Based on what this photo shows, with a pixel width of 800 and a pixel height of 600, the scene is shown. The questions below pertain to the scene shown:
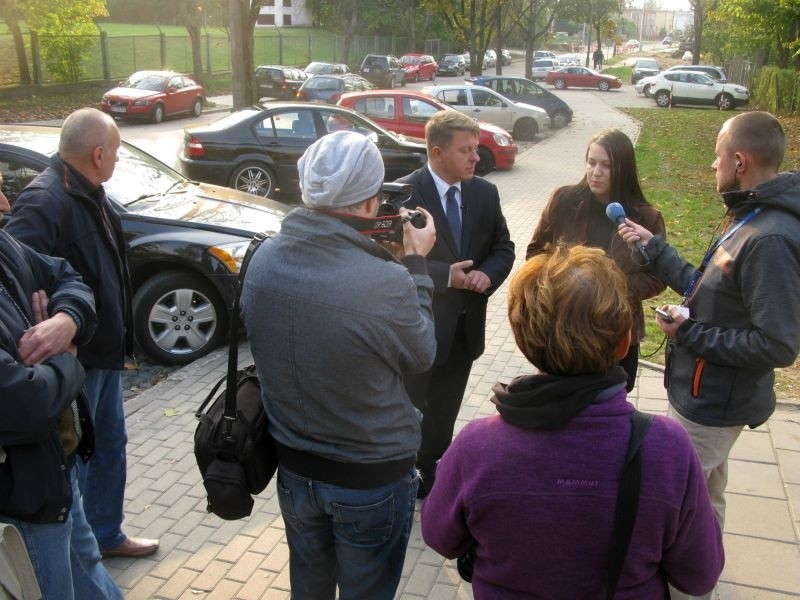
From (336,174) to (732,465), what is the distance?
3.54 meters

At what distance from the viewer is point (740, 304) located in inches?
110

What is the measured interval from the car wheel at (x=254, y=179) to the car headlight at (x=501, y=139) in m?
5.98

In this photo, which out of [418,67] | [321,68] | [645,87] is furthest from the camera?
[418,67]

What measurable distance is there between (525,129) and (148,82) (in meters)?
12.8

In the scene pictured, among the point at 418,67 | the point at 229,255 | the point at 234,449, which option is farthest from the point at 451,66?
the point at 234,449

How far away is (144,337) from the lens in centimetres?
610

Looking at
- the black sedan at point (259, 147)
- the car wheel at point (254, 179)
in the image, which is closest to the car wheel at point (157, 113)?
the black sedan at point (259, 147)

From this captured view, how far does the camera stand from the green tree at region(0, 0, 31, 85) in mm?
26078

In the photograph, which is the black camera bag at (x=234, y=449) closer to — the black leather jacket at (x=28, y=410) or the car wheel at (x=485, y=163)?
the black leather jacket at (x=28, y=410)

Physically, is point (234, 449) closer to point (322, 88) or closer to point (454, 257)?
point (454, 257)

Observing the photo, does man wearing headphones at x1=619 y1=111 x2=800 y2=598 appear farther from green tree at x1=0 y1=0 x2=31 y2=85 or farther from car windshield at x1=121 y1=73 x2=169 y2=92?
green tree at x1=0 y1=0 x2=31 y2=85

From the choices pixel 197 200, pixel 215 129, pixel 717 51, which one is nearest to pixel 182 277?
pixel 197 200

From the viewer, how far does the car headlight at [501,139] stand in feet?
52.6

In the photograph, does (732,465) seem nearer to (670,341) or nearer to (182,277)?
(670,341)
